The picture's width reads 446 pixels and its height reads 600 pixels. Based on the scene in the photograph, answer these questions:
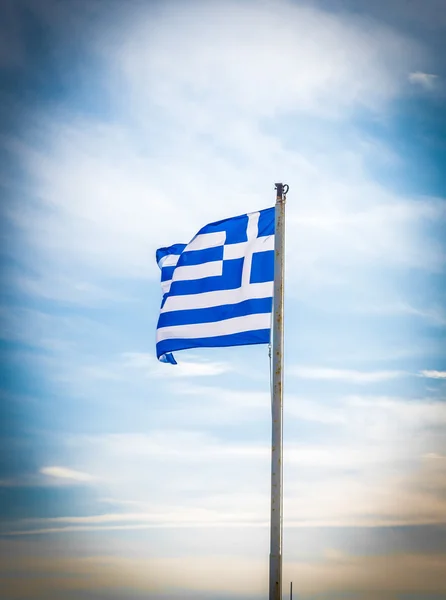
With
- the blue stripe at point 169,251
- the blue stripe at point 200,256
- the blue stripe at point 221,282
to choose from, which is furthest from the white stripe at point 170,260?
the blue stripe at point 221,282

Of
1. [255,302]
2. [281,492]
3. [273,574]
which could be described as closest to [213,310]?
[255,302]

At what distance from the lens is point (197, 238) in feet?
67.9

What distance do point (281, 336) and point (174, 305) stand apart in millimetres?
3375

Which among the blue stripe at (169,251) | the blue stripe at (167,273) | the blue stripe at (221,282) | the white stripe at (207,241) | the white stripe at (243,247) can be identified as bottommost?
the blue stripe at (221,282)

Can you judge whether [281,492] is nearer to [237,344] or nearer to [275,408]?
[275,408]

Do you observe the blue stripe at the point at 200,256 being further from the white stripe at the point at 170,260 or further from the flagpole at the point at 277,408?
the flagpole at the point at 277,408

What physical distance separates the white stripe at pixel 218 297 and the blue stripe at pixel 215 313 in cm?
10

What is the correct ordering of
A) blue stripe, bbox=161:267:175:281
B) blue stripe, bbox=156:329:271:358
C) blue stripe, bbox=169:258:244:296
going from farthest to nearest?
blue stripe, bbox=161:267:175:281, blue stripe, bbox=169:258:244:296, blue stripe, bbox=156:329:271:358

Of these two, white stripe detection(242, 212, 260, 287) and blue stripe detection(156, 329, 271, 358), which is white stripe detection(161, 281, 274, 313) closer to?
white stripe detection(242, 212, 260, 287)

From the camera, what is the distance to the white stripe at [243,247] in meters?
19.5

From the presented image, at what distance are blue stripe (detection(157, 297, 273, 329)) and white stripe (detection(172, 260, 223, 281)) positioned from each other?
0.88 meters

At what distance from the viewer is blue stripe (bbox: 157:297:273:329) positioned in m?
19.0

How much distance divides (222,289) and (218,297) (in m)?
0.21

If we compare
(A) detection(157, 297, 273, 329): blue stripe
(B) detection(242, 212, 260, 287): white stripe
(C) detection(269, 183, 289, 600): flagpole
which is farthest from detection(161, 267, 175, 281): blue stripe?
(C) detection(269, 183, 289, 600): flagpole
